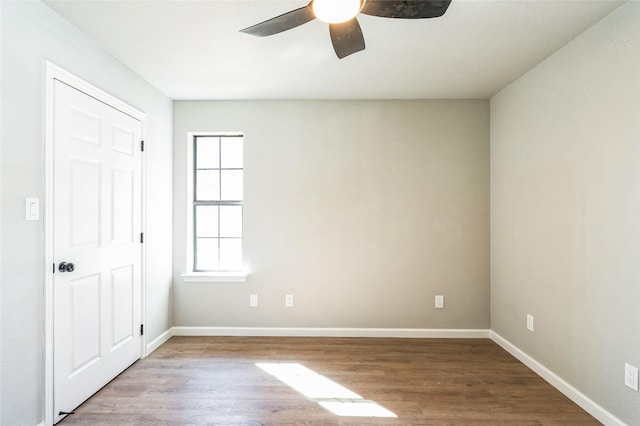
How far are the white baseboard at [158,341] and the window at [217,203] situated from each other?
0.69m

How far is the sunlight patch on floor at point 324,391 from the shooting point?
6.80ft

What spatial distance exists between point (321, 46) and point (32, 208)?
206 centimetres

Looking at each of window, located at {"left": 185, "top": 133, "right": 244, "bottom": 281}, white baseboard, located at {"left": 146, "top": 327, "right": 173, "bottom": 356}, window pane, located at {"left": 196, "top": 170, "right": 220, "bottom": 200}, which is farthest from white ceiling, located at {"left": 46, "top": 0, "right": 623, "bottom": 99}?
white baseboard, located at {"left": 146, "top": 327, "right": 173, "bottom": 356}

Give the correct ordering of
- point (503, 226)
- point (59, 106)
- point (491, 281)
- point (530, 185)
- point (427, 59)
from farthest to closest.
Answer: point (491, 281) → point (503, 226) → point (530, 185) → point (427, 59) → point (59, 106)

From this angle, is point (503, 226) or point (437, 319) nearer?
point (503, 226)

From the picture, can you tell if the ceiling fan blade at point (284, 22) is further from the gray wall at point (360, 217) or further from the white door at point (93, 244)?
the gray wall at point (360, 217)

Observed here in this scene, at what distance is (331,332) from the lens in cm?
335

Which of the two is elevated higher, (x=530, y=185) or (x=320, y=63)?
(x=320, y=63)

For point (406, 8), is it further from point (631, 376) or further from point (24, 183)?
point (631, 376)

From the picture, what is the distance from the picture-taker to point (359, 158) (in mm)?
3375

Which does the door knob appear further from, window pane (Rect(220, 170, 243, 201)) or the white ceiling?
window pane (Rect(220, 170, 243, 201))

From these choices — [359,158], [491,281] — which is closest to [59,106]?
[359,158]

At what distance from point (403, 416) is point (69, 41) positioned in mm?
3201

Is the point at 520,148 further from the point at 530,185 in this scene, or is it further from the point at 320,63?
the point at 320,63
